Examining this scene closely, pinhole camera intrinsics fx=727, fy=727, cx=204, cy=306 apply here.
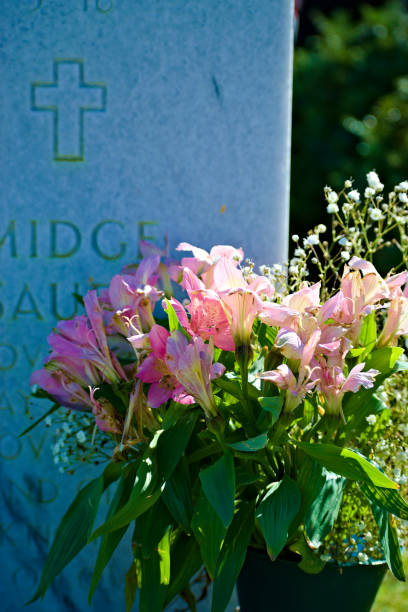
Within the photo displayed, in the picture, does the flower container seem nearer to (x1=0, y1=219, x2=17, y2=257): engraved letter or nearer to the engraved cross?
(x1=0, y1=219, x2=17, y2=257): engraved letter

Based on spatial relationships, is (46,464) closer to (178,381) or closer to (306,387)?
(178,381)

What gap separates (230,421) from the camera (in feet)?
5.13

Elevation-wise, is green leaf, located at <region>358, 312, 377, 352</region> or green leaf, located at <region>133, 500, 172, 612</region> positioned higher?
green leaf, located at <region>358, 312, 377, 352</region>

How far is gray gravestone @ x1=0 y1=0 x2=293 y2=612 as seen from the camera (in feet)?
6.11

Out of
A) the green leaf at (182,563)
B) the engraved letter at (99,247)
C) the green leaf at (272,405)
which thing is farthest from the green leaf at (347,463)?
the engraved letter at (99,247)

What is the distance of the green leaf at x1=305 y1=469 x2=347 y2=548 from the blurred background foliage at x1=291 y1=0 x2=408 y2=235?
4.03m

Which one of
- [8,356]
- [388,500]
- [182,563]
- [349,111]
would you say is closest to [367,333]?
[388,500]

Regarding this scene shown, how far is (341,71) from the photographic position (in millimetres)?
6148

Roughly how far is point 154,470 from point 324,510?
34 centimetres

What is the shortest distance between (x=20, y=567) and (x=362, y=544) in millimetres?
943

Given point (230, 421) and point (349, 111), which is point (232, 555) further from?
point (349, 111)

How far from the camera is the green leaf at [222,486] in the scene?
128 cm

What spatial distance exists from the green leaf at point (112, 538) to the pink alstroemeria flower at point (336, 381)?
429 millimetres

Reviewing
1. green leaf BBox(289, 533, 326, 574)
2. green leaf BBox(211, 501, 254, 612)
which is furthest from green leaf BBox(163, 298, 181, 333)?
green leaf BBox(289, 533, 326, 574)
